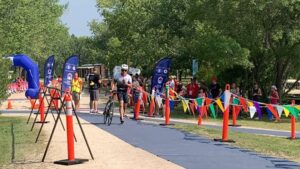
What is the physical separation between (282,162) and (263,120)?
15024mm

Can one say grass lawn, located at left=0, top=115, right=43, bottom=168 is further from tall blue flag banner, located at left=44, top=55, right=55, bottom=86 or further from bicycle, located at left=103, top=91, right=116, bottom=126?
tall blue flag banner, located at left=44, top=55, right=55, bottom=86

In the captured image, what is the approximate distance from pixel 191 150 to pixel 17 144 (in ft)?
14.0

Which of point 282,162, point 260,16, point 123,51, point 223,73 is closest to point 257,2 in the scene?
point 260,16

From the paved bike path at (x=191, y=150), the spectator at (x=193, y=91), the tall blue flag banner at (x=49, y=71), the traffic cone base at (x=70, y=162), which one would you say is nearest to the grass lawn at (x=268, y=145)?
the paved bike path at (x=191, y=150)

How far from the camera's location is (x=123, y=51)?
4203 centimetres

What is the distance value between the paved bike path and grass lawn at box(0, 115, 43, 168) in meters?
2.25

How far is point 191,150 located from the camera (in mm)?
11211

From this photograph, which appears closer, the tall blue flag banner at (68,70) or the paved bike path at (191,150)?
the paved bike path at (191,150)

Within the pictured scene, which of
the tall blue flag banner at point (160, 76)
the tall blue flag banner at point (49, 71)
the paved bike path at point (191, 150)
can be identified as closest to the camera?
the paved bike path at point (191, 150)

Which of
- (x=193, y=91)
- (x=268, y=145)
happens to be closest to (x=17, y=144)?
(x=268, y=145)

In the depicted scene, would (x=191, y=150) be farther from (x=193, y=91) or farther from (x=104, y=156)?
(x=193, y=91)

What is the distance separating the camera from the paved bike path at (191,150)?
9547 millimetres

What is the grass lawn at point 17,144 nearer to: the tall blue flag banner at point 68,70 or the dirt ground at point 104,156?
the dirt ground at point 104,156

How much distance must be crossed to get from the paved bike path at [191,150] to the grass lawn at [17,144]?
225cm
